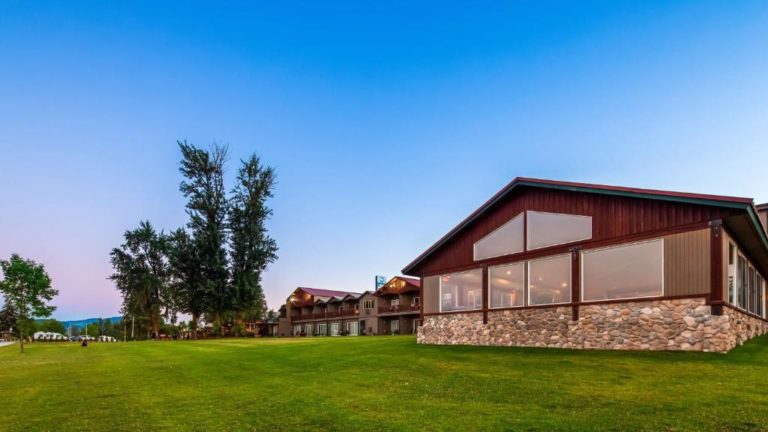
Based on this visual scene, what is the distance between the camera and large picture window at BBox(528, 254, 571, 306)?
17328 mm

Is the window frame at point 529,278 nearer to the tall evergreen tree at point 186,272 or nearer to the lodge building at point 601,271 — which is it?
the lodge building at point 601,271

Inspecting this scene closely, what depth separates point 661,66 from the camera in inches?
886

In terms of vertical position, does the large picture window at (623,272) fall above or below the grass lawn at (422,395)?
above

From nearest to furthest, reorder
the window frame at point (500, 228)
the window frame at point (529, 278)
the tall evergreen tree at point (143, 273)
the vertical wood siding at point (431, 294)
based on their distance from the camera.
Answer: the window frame at point (529, 278) → the window frame at point (500, 228) → the vertical wood siding at point (431, 294) → the tall evergreen tree at point (143, 273)

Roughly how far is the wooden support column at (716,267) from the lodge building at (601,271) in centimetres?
3

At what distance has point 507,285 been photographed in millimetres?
19484

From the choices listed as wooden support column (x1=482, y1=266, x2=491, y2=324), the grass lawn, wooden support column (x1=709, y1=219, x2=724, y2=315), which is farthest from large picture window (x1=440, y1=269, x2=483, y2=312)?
wooden support column (x1=709, y1=219, x2=724, y2=315)

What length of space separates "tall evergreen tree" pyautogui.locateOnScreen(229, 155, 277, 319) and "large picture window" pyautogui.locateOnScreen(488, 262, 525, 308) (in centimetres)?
3345

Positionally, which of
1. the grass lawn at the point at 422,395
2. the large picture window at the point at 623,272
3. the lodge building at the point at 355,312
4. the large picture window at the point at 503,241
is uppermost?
the large picture window at the point at 503,241

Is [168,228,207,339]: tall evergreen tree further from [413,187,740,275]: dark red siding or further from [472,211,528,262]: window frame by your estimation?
[472,211,528,262]: window frame

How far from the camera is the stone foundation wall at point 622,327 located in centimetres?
1345

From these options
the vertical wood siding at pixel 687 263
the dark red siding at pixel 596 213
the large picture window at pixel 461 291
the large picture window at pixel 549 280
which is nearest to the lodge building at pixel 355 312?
the large picture window at pixel 461 291

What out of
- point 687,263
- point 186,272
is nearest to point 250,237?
point 186,272

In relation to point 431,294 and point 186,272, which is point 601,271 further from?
point 186,272
